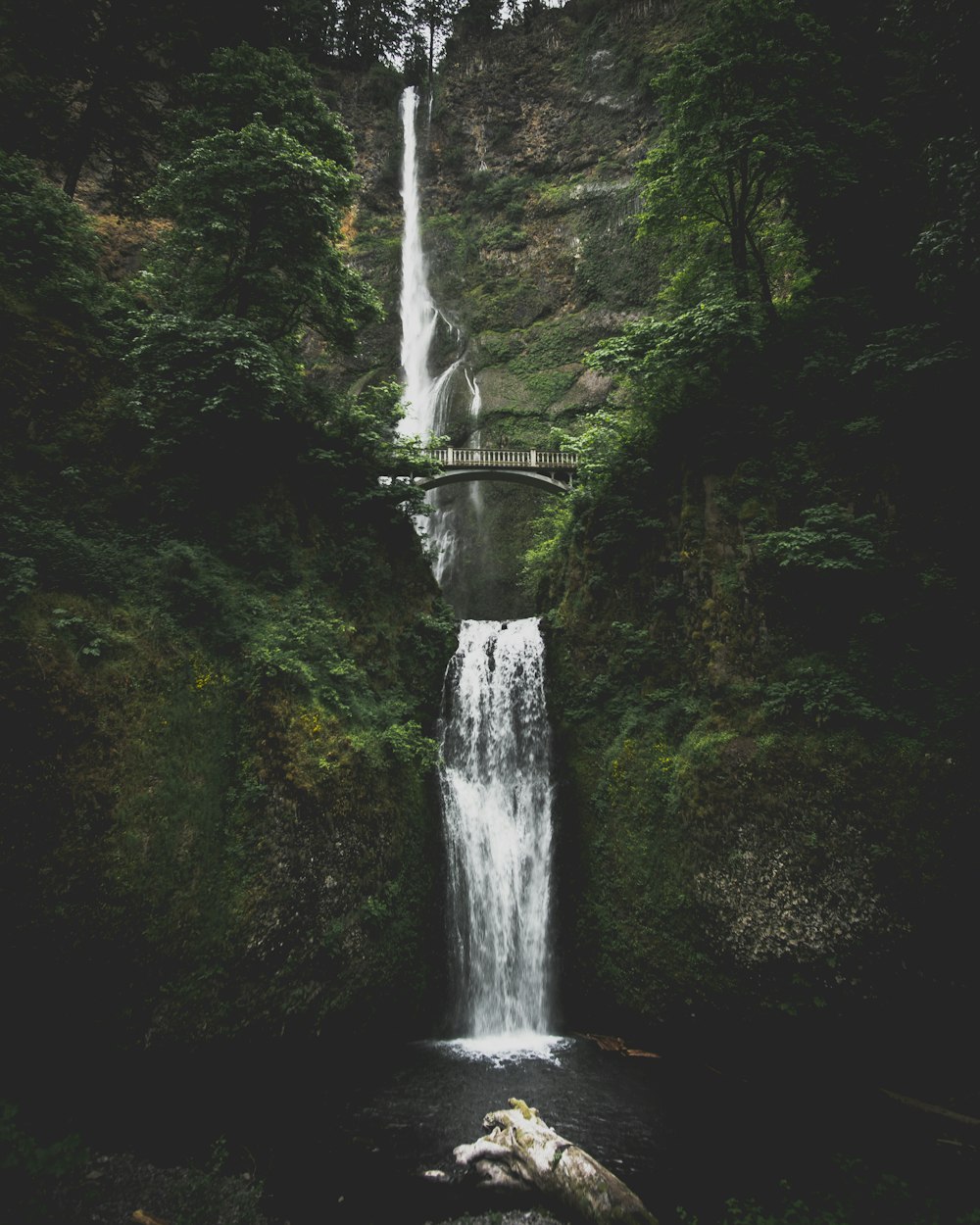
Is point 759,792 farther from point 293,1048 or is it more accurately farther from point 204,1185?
point 204,1185

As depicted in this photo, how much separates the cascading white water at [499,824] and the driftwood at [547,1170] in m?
3.60

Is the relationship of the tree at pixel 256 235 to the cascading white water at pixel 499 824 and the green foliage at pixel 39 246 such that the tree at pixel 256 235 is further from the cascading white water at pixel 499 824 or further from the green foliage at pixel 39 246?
the cascading white water at pixel 499 824

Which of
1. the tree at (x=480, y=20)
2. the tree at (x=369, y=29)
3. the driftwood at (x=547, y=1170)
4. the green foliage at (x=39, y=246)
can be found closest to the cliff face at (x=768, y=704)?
the driftwood at (x=547, y=1170)

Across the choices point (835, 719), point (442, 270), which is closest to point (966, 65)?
point (835, 719)

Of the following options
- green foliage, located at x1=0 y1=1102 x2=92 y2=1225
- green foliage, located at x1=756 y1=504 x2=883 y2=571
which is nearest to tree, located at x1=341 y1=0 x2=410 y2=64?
green foliage, located at x1=756 y1=504 x2=883 y2=571

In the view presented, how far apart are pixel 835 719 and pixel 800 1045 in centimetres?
421

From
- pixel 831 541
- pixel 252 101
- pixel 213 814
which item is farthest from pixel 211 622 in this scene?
pixel 252 101

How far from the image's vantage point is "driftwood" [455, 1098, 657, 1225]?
518 centimetres

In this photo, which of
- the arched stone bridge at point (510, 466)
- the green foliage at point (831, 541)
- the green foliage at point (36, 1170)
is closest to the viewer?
the green foliage at point (36, 1170)

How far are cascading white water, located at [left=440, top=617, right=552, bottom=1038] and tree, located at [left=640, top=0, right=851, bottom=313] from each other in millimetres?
9258

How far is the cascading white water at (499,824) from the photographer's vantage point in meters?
10.0

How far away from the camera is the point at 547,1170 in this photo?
5570mm

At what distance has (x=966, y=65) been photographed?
23.9 feet

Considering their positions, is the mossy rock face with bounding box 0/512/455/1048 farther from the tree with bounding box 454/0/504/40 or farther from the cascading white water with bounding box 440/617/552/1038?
the tree with bounding box 454/0/504/40
